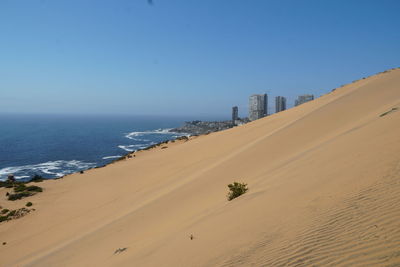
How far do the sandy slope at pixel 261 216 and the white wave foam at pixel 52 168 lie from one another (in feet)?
81.5

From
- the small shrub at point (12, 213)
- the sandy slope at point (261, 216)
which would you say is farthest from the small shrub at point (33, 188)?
the small shrub at point (12, 213)

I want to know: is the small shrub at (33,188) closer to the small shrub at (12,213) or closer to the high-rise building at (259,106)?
the small shrub at (12,213)

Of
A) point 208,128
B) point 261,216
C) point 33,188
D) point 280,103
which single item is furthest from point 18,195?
point 280,103

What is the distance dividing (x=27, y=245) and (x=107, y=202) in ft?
14.0

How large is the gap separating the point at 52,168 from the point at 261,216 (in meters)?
43.0

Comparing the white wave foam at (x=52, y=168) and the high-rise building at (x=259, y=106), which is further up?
the high-rise building at (x=259, y=106)

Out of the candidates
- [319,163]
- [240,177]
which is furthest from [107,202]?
[319,163]

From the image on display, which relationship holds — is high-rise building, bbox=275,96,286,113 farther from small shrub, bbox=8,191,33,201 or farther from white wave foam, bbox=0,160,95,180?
small shrub, bbox=8,191,33,201

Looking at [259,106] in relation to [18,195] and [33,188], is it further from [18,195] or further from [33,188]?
[18,195]

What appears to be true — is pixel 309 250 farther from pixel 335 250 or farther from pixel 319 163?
pixel 319 163

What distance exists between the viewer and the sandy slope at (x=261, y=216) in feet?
12.6

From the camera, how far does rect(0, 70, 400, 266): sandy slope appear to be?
12.6 feet

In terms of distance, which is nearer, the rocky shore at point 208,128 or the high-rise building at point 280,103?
the high-rise building at point 280,103

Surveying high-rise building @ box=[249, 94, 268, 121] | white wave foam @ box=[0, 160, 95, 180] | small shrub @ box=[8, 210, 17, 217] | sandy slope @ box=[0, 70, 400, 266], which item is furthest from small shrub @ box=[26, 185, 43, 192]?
high-rise building @ box=[249, 94, 268, 121]
